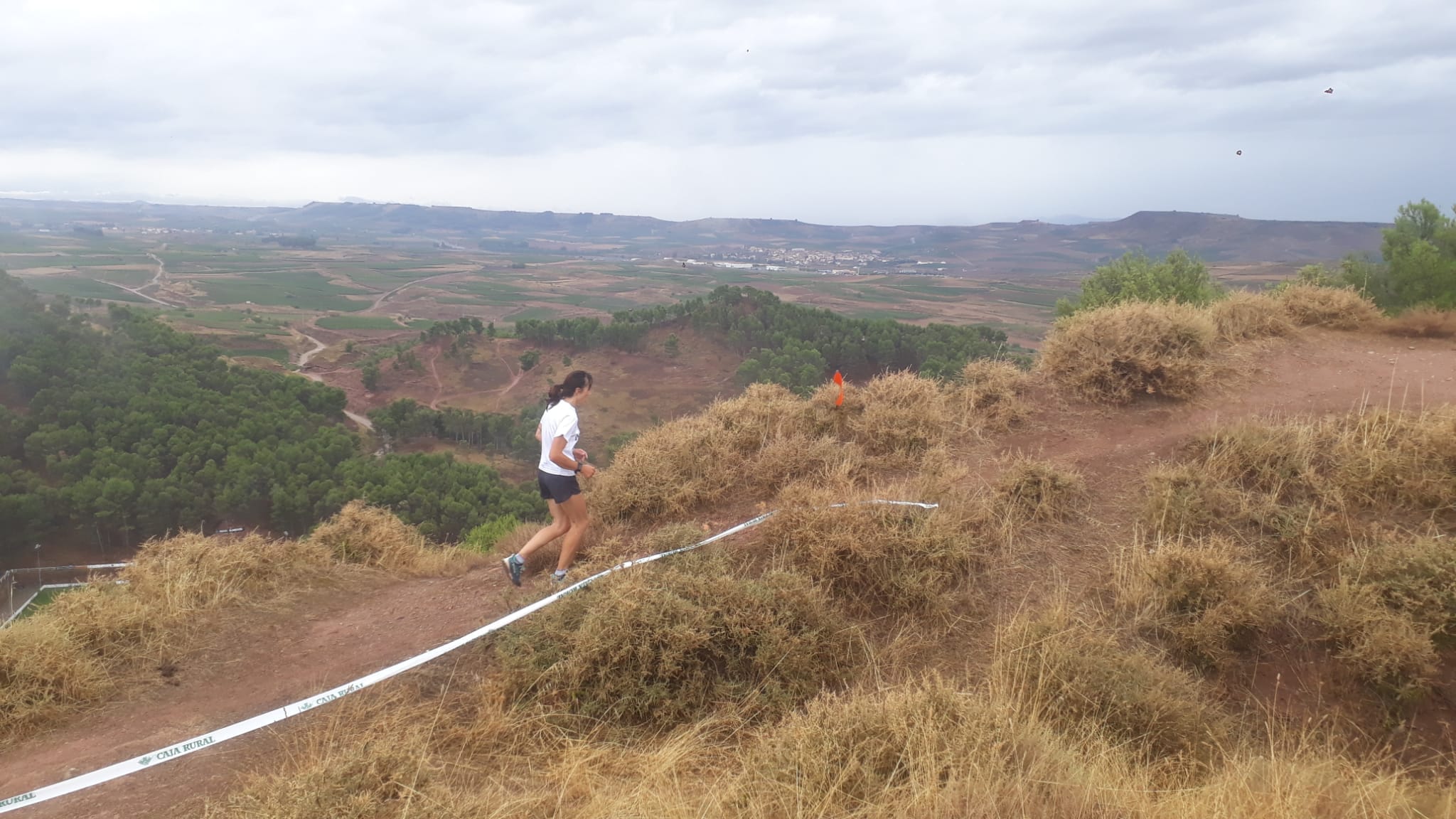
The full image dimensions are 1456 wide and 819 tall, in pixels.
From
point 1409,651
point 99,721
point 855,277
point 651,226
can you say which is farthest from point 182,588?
point 651,226

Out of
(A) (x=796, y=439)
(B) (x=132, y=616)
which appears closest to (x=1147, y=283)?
(A) (x=796, y=439)

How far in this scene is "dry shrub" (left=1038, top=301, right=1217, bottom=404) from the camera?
7.35 metres

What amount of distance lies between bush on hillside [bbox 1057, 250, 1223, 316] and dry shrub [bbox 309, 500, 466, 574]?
553 inches

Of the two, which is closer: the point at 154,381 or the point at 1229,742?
the point at 1229,742

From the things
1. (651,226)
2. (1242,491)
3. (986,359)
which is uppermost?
(651,226)

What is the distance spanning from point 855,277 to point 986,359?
65.8 metres

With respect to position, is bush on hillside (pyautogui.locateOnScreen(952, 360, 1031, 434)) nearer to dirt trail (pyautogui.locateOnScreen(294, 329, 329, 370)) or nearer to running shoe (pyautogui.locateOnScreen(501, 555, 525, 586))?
running shoe (pyautogui.locateOnScreen(501, 555, 525, 586))

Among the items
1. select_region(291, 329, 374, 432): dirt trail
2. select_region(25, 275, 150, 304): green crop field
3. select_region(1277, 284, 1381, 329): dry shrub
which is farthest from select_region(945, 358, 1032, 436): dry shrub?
select_region(25, 275, 150, 304): green crop field

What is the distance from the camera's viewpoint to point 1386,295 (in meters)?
14.8

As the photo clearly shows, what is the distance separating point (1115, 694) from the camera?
11.4 ft

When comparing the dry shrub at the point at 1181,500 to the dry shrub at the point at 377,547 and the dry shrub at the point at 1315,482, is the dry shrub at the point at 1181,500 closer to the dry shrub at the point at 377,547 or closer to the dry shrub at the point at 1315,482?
the dry shrub at the point at 1315,482

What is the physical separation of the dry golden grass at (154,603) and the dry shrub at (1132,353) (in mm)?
6460

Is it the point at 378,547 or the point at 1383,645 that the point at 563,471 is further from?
the point at 1383,645

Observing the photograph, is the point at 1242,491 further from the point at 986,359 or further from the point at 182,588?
the point at 182,588
